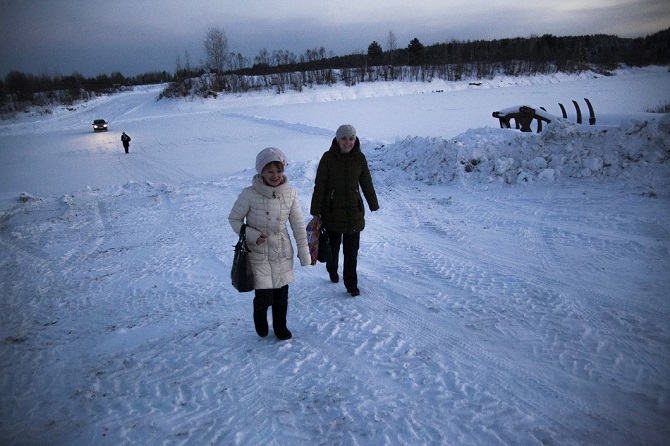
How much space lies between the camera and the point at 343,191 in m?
3.92

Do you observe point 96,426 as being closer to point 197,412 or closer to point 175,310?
point 197,412

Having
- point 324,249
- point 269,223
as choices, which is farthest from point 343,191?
point 269,223

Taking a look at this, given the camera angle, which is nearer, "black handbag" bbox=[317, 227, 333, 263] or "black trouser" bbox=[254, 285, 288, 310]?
"black trouser" bbox=[254, 285, 288, 310]

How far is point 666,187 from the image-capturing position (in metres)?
6.18

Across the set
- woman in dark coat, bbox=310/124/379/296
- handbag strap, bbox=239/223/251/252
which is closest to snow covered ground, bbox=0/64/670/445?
woman in dark coat, bbox=310/124/379/296

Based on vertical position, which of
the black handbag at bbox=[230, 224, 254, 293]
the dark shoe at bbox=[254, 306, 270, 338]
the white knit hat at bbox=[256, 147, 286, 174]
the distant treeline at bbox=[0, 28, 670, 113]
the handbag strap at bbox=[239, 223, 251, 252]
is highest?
the distant treeline at bbox=[0, 28, 670, 113]

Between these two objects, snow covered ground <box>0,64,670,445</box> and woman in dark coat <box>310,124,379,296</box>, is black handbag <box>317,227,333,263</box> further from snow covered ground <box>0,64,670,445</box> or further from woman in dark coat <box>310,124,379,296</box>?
snow covered ground <box>0,64,670,445</box>

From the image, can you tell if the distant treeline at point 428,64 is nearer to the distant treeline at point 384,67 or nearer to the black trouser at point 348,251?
the distant treeline at point 384,67

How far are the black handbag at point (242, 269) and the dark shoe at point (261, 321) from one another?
0.38 meters

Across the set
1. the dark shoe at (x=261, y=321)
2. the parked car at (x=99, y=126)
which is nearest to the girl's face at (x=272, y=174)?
the dark shoe at (x=261, y=321)

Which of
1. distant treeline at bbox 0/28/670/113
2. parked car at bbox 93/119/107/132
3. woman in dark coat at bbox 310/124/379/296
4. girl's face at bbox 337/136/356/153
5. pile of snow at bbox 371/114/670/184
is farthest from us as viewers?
distant treeline at bbox 0/28/670/113

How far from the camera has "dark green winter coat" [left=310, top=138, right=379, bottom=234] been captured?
152 inches

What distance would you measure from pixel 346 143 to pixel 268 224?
4.23ft

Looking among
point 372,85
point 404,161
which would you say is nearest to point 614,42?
point 372,85
